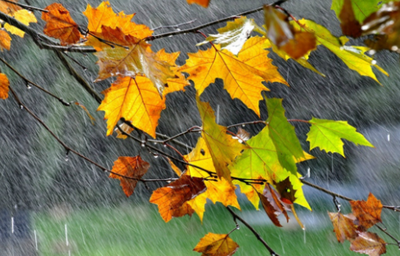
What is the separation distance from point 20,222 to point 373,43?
19.6ft

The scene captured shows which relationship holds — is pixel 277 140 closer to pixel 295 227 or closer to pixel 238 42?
pixel 238 42

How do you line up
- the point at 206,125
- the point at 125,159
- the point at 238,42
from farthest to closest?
the point at 125,159 → the point at 206,125 → the point at 238,42

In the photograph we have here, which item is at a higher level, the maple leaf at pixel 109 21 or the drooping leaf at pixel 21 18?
the drooping leaf at pixel 21 18

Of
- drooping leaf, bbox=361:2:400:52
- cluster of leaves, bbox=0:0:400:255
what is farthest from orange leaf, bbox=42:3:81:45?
drooping leaf, bbox=361:2:400:52

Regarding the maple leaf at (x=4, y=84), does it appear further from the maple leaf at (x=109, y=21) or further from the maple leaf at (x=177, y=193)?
the maple leaf at (x=177, y=193)

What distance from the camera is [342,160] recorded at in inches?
211

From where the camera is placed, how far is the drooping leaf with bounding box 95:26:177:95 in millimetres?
450

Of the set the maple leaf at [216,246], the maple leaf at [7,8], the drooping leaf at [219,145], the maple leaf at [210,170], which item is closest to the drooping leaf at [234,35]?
the drooping leaf at [219,145]

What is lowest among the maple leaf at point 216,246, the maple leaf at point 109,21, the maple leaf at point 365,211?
the maple leaf at point 365,211

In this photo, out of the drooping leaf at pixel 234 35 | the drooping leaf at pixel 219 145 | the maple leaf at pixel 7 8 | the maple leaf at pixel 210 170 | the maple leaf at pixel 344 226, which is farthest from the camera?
the maple leaf at pixel 7 8

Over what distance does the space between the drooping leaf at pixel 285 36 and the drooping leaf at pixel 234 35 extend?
126 mm

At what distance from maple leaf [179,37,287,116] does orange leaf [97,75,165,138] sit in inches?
2.4

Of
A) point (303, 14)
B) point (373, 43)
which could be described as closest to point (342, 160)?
point (303, 14)

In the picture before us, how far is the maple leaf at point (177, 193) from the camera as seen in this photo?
53cm
